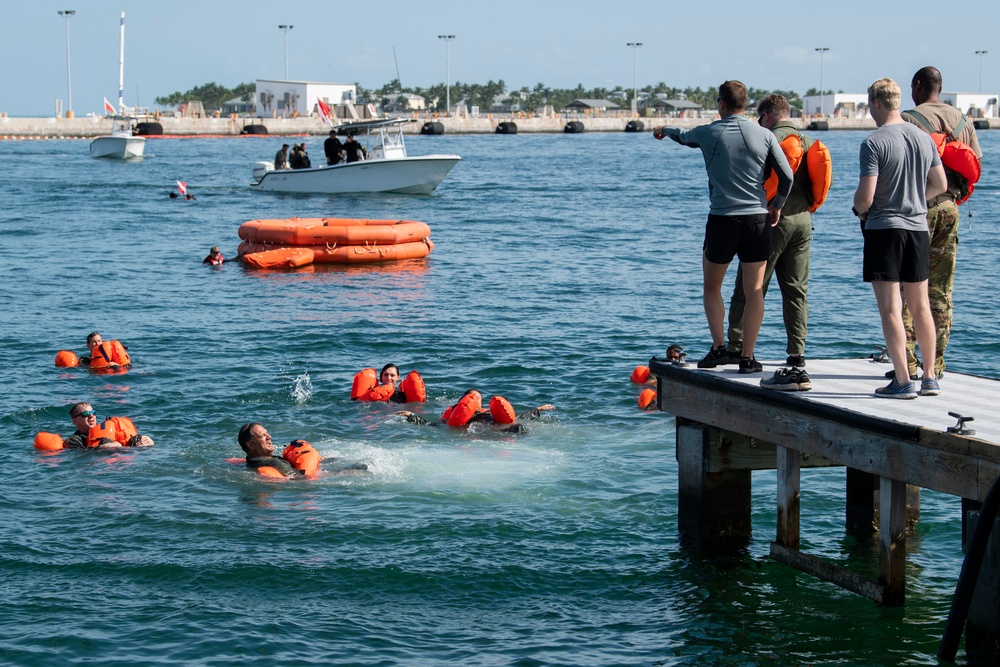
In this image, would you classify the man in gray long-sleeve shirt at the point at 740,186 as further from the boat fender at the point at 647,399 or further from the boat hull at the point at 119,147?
the boat hull at the point at 119,147

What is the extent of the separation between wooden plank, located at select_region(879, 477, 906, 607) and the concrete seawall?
310ft

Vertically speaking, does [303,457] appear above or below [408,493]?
above

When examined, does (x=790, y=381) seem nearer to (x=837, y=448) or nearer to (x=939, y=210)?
(x=837, y=448)

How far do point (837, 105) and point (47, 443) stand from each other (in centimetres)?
13945

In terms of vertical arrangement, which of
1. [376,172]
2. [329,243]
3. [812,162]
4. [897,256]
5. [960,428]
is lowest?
[960,428]

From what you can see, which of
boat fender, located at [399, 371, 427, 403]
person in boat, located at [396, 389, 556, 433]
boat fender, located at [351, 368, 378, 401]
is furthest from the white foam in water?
person in boat, located at [396, 389, 556, 433]

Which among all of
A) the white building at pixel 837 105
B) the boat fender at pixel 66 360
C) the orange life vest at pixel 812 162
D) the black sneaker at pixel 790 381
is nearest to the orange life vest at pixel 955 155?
the orange life vest at pixel 812 162

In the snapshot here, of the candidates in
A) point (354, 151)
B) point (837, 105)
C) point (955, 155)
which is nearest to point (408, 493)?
point (955, 155)

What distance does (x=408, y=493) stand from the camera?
1141cm

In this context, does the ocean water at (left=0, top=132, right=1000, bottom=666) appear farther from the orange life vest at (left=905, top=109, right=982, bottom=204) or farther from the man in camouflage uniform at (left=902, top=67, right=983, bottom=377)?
the orange life vest at (left=905, top=109, right=982, bottom=204)

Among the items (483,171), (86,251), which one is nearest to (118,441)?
(86,251)

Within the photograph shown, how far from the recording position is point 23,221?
37156mm

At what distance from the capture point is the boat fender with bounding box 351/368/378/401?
1494 centimetres

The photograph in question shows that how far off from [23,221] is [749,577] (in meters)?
33.0
